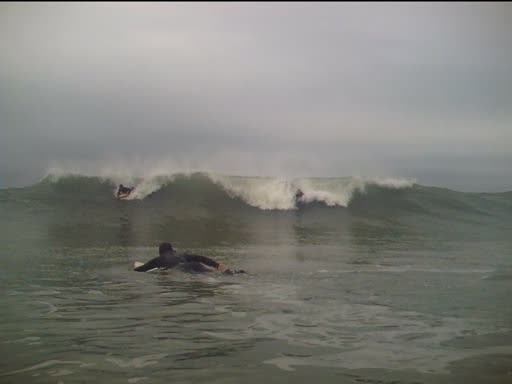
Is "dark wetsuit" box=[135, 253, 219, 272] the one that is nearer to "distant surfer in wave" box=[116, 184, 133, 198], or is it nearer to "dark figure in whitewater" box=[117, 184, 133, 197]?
"distant surfer in wave" box=[116, 184, 133, 198]

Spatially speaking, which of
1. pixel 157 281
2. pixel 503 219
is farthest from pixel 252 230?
pixel 503 219

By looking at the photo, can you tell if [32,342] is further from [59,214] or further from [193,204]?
[193,204]

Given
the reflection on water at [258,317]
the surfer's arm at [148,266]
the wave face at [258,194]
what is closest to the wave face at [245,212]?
the wave face at [258,194]

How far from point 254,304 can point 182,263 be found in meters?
3.92

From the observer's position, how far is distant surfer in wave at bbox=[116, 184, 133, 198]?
89.7 ft

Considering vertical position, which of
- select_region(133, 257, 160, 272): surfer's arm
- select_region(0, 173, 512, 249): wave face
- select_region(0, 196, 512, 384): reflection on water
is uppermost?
select_region(0, 173, 512, 249): wave face

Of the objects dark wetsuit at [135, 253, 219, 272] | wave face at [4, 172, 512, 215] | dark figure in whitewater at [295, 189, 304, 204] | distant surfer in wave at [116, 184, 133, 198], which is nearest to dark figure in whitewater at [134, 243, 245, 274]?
dark wetsuit at [135, 253, 219, 272]

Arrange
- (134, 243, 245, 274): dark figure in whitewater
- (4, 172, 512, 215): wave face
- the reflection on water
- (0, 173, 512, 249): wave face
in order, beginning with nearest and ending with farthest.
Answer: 1. the reflection on water
2. (134, 243, 245, 274): dark figure in whitewater
3. (0, 173, 512, 249): wave face
4. (4, 172, 512, 215): wave face

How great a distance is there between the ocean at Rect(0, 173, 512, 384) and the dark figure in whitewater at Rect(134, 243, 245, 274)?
0.30 meters

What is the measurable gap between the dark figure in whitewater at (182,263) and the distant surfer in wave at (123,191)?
16971 millimetres

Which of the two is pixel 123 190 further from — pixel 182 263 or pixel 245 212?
pixel 182 263

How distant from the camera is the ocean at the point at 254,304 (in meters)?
4.36

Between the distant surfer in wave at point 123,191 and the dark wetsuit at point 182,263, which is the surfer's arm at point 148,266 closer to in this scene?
the dark wetsuit at point 182,263

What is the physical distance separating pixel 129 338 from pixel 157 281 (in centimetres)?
430
